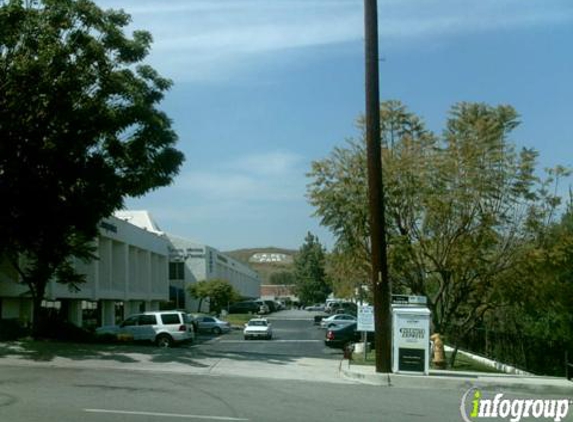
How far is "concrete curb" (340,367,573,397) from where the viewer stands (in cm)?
1756

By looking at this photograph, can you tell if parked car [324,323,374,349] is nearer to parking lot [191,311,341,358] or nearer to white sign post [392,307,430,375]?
parking lot [191,311,341,358]

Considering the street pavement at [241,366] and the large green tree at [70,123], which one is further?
the large green tree at [70,123]

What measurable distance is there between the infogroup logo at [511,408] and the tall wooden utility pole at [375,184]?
4.03 meters

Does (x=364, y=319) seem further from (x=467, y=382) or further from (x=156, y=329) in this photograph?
(x=156, y=329)

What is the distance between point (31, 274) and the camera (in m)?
31.2

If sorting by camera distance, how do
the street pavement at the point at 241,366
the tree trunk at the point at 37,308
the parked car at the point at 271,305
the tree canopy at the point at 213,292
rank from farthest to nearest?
the parked car at the point at 271,305
the tree canopy at the point at 213,292
the tree trunk at the point at 37,308
the street pavement at the point at 241,366

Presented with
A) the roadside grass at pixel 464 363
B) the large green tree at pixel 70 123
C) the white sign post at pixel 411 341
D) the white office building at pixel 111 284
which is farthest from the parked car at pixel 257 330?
the white sign post at pixel 411 341

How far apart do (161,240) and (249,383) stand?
194 ft

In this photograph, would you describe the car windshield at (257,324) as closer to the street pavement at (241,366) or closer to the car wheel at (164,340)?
the car wheel at (164,340)

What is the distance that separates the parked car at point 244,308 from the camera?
10200cm

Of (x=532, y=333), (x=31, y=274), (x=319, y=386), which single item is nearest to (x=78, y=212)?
(x=31, y=274)

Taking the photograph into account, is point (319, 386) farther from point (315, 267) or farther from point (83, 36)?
point (315, 267)

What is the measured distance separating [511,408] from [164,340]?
86.7 feet

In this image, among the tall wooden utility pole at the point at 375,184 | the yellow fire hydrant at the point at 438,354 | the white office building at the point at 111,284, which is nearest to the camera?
the tall wooden utility pole at the point at 375,184
